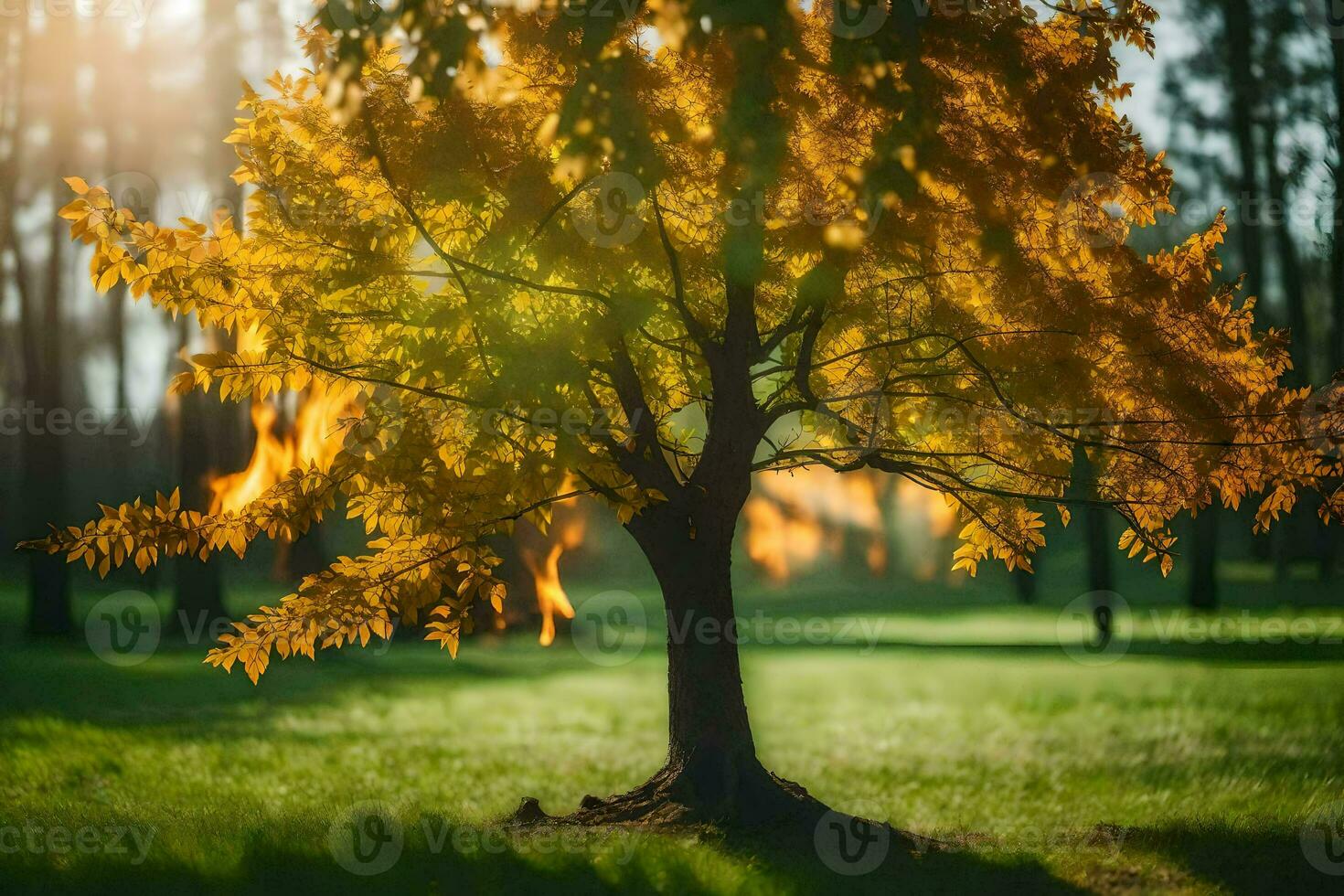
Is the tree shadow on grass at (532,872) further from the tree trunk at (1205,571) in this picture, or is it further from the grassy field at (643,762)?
the tree trunk at (1205,571)

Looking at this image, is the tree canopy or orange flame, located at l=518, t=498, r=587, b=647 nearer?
the tree canopy

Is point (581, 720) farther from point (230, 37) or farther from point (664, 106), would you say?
point (230, 37)

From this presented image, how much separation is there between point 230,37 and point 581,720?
13975 millimetres

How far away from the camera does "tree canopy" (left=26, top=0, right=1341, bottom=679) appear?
7340mm

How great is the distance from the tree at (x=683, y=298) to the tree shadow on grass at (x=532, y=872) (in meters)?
0.98

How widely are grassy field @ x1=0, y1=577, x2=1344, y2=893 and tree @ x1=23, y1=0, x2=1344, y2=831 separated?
4.61 feet

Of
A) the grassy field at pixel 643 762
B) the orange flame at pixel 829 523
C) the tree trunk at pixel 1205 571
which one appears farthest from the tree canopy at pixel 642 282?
the orange flame at pixel 829 523

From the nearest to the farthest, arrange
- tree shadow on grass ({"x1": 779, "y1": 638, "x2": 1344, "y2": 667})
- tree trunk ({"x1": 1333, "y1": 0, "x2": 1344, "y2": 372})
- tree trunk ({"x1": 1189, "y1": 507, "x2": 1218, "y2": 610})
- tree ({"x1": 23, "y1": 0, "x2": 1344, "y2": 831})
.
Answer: tree ({"x1": 23, "y1": 0, "x2": 1344, "y2": 831}) → tree trunk ({"x1": 1333, "y1": 0, "x2": 1344, "y2": 372}) → tree shadow on grass ({"x1": 779, "y1": 638, "x2": 1344, "y2": 667}) → tree trunk ({"x1": 1189, "y1": 507, "x2": 1218, "y2": 610})

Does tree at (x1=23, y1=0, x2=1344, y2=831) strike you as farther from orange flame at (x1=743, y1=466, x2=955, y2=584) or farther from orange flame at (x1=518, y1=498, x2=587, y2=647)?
orange flame at (x1=743, y1=466, x2=955, y2=584)

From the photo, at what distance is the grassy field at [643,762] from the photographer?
782cm

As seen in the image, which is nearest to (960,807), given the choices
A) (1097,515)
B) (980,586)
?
(1097,515)

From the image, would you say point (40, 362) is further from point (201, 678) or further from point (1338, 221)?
point (1338, 221)

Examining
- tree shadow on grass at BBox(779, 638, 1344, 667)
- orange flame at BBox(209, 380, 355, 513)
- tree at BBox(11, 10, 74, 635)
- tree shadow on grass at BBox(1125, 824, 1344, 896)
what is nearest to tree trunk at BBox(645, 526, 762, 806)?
orange flame at BBox(209, 380, 355, 513)

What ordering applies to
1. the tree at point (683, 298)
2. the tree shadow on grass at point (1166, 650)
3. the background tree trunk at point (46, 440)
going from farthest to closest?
the background tree trunk at point (46, 440), the tree shadow on grass at point (1166, 650), the tree at point (683, 298)
